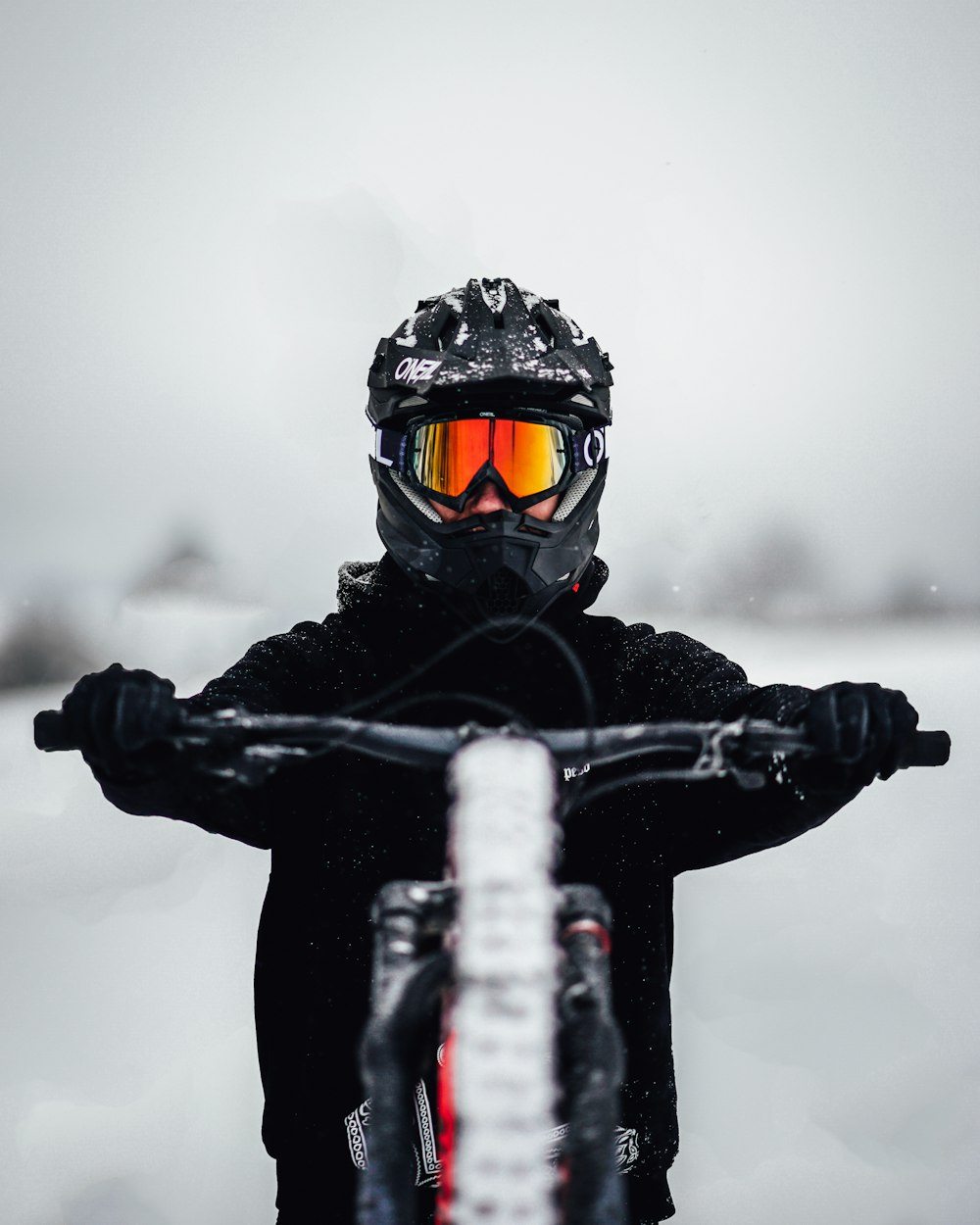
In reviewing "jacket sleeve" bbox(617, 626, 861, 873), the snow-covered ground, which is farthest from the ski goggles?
the snow-covered ground

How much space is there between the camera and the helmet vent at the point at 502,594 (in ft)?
6.82

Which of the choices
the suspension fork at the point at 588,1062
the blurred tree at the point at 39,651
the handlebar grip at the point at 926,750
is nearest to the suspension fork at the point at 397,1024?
the suspension fork at the point at 588,1062

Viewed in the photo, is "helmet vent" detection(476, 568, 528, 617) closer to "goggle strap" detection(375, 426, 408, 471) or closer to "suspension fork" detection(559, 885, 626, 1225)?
"goggle strap" detection(375, 426, 408, 471)

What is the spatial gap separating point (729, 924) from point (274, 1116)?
184 cm

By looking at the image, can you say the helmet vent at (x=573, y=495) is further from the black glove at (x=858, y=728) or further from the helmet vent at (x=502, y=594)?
the black glove at (x=858, y=728)

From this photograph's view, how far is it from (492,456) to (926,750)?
101 cm

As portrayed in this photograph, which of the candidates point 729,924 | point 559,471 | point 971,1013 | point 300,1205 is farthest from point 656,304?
point 300,1205

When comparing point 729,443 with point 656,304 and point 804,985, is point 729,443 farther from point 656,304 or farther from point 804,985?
point 804,985

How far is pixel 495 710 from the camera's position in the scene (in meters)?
2.12

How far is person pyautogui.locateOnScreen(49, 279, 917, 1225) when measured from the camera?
1948mm

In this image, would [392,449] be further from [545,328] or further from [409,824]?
[409,824]

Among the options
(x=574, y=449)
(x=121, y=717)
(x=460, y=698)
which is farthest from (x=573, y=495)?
(x=121, y=717)

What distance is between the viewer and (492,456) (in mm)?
2094

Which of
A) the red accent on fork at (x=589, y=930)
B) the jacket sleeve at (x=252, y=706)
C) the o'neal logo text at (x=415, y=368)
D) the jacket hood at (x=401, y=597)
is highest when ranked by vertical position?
the o'neal logo text at (x=415, y=368)
